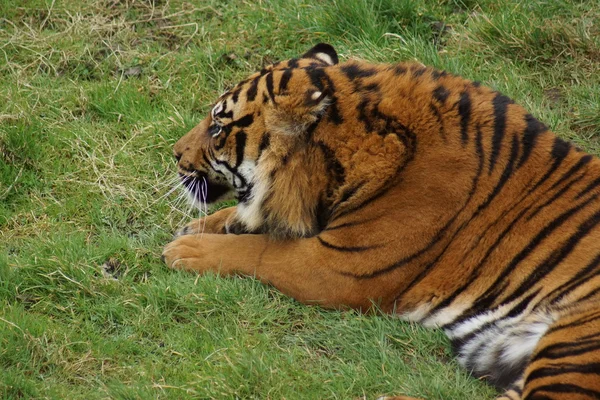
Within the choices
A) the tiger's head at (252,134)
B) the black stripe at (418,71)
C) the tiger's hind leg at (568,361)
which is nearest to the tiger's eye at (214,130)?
the tiger's head at (252,134)

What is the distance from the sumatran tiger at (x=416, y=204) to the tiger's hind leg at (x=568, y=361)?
99 millimetres

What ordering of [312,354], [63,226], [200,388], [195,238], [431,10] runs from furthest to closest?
[431,10] < [63,226] < [195,238] < [312,354] < [200,388]

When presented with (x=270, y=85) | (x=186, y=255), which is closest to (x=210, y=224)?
A: (x=186, y=255)

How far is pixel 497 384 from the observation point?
424 cm

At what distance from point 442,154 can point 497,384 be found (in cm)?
111

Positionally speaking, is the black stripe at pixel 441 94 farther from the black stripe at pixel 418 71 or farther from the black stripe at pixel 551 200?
the black stripe at pixel 551 200

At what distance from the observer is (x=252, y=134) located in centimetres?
471

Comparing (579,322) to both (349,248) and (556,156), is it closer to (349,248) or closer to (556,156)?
(556,156)

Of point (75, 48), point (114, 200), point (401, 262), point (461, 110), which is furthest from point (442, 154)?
point (75, 48)

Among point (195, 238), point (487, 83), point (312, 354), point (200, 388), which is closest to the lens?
point (200, 388)

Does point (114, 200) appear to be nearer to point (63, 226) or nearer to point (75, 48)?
point (63, 226)

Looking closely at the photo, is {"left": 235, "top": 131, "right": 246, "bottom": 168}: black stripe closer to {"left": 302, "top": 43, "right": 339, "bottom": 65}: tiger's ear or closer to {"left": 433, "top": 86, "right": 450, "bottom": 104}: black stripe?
{"left": 302, "top": 43, "right": 339, "bottom": 65}: tiger's ear

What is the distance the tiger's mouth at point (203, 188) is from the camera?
5.02 m

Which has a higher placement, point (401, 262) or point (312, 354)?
point (401, 262)
